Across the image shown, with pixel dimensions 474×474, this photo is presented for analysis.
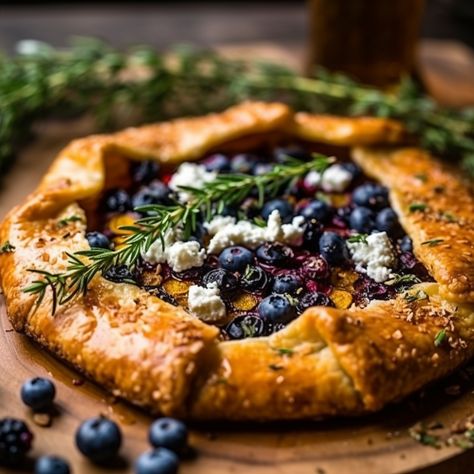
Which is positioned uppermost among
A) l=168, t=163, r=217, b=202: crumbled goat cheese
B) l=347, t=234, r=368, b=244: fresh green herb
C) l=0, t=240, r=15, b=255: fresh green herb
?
l=168, t=163, r=217, b=202: crumbled goat cheese

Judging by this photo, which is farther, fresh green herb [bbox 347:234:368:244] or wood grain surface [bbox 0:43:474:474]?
fresh green herb [bbox 347:234:368:244]

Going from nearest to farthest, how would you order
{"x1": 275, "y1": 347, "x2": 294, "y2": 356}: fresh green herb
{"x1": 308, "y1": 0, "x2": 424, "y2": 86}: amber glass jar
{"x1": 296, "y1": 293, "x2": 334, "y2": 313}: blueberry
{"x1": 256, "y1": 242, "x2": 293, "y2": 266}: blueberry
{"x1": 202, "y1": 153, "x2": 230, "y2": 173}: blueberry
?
{"x1": 275, "y1": 347, "x2": 294, "y2": 356}: fresh green herb < {"x1": 296, "y1": 293, "x2": 334, "y2": 313}: blueberry < {"x1": 256, "y1": 242, "x2": 293, "y2": 266}: blueberry < {"x1": 202, "y1": 153, "x2": 230, "y2": 173}: blueberry < {"x1": 308, "y1": 0, "x2": 424, "y2": 86}: amber glass jar

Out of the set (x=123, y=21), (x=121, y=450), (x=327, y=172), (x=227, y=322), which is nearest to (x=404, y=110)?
(x=327, y=172)

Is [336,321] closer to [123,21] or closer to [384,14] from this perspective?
[384,14]

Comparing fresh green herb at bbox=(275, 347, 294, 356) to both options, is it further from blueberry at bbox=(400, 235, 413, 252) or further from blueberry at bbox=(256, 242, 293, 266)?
blueberry at bbox=(400, 235, 413, 252)

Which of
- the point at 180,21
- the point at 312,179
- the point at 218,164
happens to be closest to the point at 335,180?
the point at 312,179

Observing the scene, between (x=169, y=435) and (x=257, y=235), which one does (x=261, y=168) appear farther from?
(x=169, y=435)

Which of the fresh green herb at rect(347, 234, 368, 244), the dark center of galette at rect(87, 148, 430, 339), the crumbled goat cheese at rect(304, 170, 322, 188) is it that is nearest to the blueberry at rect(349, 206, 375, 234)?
the dark center of galette at rect(87, 148, 430, 339)
